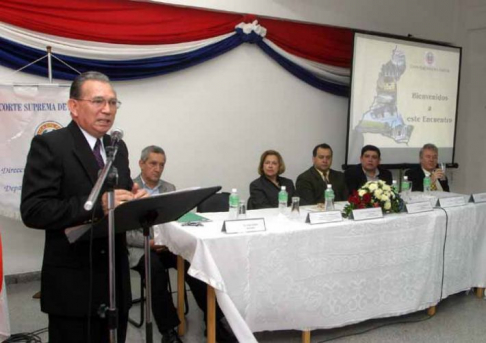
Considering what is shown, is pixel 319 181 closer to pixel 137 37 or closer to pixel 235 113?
pixel 235 113

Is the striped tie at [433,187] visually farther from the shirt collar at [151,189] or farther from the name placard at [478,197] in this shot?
the shirt collar at [151,189]

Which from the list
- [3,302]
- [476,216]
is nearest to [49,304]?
[3,302]

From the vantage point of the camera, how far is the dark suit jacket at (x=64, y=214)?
138 cm

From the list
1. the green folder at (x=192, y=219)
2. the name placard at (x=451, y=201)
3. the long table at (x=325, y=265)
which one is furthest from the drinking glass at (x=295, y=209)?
the name placard at (x=451, y=201)

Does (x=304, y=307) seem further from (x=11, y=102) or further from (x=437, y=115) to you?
(x=437, y=115)

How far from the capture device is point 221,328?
8.75 ft

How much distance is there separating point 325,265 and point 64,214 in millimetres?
1721

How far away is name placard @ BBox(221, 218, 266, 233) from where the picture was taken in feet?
8.02

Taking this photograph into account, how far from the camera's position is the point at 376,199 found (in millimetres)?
2951

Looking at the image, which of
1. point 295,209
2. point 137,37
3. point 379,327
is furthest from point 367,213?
point 137,37

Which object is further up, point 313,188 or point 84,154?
point 84,154

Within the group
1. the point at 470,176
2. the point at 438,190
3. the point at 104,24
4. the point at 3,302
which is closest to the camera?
the point at 3,302

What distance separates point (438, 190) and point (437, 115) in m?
1.41

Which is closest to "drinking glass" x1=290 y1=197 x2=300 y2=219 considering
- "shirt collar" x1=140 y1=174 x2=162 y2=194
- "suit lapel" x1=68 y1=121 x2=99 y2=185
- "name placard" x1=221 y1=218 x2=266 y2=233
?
"name placard" x1=221 y1=218 x2=266 y2=233
